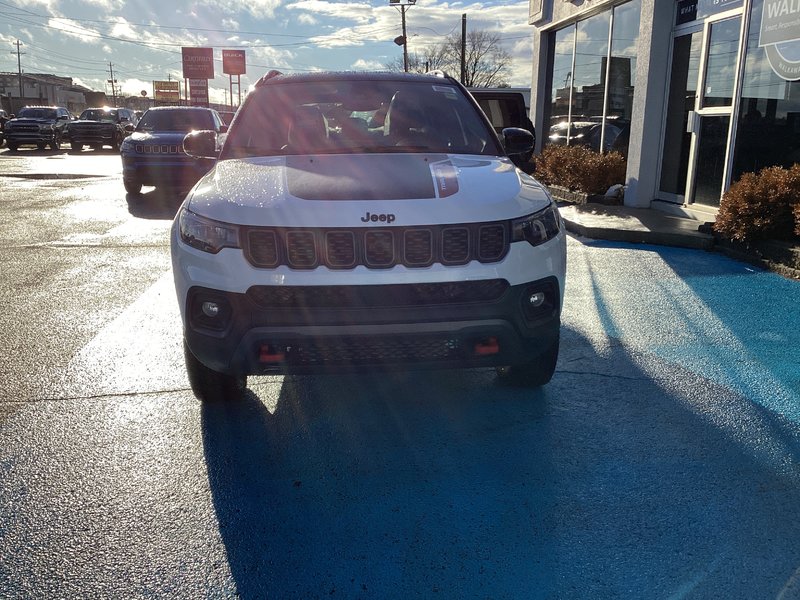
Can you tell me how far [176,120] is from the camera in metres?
14.7

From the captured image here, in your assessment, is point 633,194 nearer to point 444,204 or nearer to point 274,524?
point 444,204

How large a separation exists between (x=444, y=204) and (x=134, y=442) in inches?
71.4

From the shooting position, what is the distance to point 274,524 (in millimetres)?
2668

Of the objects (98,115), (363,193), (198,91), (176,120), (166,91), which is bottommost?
(363,193)

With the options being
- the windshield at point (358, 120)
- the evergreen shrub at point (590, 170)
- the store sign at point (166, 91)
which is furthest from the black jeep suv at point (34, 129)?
the store sign at point (166, 91)

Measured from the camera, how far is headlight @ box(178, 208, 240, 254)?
3078mm

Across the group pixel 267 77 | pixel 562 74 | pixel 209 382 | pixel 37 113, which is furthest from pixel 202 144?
pixel 37 113

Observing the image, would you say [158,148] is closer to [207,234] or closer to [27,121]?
[207,234]

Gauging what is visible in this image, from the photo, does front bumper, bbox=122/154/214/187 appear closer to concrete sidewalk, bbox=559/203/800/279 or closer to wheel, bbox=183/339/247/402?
concrete sidewalk, bbox=559/203/800/279

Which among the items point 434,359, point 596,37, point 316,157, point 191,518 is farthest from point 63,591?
point 596,37

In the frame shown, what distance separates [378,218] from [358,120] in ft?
5.49

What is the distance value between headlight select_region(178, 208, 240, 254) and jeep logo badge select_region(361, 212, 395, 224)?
56 cm

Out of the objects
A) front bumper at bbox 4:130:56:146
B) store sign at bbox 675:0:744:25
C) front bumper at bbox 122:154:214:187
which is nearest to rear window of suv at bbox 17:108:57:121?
front bumper at bbox 4:130:56:146

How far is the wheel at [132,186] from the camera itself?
13627 millimetres
